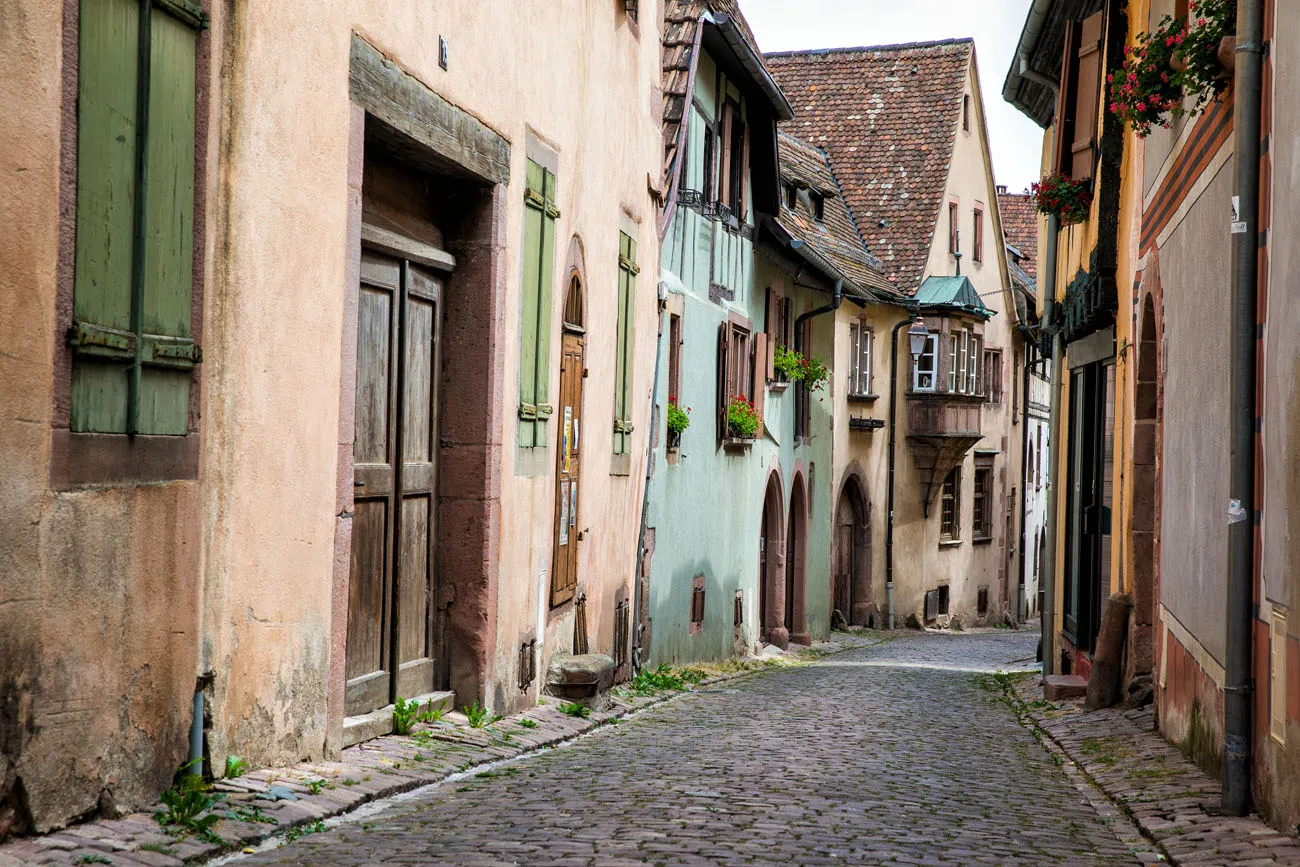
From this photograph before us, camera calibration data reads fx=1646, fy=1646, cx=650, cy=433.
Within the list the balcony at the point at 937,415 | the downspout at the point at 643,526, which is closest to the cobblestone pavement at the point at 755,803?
the downspout at the point at 643,526

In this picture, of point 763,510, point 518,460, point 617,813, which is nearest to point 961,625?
point 763,510

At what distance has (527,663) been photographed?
10.2 metres

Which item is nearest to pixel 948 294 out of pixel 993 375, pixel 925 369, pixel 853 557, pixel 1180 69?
pixel 925 369

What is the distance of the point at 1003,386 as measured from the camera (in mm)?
37031

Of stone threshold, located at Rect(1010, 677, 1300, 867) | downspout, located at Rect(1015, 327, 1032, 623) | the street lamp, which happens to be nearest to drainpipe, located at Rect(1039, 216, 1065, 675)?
stone threshold, located at Rect(1010, 677, 1300, 867)

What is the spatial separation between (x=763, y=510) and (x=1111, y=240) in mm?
11119

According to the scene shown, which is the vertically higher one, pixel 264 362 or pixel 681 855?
pixel 264 362

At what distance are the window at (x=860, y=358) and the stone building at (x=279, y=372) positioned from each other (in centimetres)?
1868

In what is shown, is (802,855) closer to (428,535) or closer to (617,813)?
(617,813)

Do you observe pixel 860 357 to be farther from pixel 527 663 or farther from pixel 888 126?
pixel 527 663

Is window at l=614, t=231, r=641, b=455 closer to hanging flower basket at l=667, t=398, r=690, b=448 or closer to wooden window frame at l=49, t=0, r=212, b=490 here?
hanging flower basket at l=667, t=398, r=690, b=448

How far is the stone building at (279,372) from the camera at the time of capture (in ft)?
16.2

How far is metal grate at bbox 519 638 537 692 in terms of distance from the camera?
1010 centimetres

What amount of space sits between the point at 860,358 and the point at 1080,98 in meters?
14.9
